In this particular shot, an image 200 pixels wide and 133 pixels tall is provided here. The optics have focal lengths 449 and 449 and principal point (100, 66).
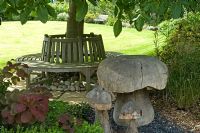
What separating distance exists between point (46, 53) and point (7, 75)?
146 inches

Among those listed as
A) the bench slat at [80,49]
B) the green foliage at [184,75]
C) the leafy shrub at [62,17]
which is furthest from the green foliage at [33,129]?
the leafy shrub at [62,17]

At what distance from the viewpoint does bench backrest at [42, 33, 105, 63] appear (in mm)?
8008

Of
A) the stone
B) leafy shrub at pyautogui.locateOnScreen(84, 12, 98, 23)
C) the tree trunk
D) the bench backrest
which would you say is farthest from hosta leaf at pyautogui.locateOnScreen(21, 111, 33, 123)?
leafy shrub at pyautogui.locateOnScreen(84, 12, 98, 23)

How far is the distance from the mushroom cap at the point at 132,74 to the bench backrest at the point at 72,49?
231 centimetres

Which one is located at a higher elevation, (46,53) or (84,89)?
(46,53)

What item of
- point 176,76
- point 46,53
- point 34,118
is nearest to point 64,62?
point 46,53

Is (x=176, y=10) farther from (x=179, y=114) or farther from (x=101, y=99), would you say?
(x=179, y=114)

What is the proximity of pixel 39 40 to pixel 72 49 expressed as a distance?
9.78m

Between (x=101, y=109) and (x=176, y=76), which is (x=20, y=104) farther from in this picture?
(x=176, y=76)

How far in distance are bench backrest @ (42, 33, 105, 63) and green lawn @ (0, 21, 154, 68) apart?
3.23 metres

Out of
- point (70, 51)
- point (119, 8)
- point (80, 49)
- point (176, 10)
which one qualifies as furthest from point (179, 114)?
point (176, 10)

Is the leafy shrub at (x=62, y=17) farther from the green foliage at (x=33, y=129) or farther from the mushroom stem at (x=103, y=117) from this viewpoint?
the green foliage at (x=33, y=129)

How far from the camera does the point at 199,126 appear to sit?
6289 millimetres

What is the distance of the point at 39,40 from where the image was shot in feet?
57.8
